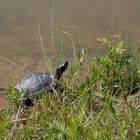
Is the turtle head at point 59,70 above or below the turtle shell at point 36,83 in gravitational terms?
above

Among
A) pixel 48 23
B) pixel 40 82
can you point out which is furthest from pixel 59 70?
pixel 48 23

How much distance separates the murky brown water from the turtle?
51cm

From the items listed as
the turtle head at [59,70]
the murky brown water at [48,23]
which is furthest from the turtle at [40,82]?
the murky brown water at [48,23]

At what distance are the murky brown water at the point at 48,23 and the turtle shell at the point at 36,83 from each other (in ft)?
1.65

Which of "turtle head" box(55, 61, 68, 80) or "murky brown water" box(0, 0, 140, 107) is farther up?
"turtle head" box(55, 61, 68, 80)

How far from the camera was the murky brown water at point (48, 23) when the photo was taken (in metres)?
4.13

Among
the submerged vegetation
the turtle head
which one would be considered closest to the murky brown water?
the turtle head

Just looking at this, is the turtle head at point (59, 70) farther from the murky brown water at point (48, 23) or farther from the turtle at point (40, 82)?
the murky brown water at point (48, 23)

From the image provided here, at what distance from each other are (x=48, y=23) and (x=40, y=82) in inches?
70.2

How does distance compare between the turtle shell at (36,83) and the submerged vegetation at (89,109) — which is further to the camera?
the turtle shell at (36,83)

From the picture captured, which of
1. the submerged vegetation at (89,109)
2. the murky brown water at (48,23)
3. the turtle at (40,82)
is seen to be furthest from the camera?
the murky brown water at (48,23)

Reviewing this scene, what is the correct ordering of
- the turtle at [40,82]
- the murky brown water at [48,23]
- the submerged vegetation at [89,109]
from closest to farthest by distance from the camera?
the submerged vegetation at [89,109]
the turtle at [40,82]
the murky brown water at [48,23]

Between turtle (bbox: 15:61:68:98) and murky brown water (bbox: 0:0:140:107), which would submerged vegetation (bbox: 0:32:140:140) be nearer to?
turtle (bbox: 15:61:68:98)

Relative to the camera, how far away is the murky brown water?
13.6 ft
